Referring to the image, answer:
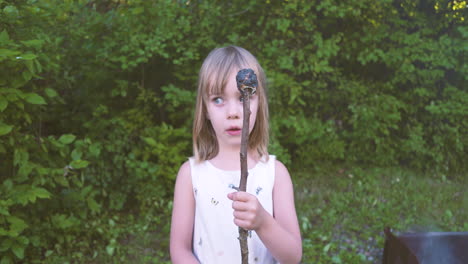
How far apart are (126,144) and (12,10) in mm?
1894

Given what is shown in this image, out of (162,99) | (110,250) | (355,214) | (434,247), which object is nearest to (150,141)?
(162,99)

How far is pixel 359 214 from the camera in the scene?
14.1 ft

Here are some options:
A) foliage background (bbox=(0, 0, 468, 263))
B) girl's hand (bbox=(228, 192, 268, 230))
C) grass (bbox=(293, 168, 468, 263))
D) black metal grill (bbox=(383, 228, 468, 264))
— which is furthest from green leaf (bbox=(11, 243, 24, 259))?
black metal grill (bbox=(383, 228, 468, 264))

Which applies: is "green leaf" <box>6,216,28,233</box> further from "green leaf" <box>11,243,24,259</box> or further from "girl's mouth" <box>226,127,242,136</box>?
"girl's mouth" <box>226,127,242,136</box>

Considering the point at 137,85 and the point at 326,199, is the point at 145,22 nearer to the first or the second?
the point at 137,85

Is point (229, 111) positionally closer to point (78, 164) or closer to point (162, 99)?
point (78, 164)

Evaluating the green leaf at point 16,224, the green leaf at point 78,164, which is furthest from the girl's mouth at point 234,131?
the green leaf at point 16,224

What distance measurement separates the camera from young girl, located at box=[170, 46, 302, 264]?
181cm

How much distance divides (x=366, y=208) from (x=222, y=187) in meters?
2.91

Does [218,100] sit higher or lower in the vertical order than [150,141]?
higher

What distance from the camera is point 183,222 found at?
1.92m

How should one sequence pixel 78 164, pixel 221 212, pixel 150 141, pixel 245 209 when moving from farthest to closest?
pixel 150 141, pixel 78 164, pixel 221 212, pixel 245 209

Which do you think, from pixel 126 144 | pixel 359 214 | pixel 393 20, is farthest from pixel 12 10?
pixel 393 20

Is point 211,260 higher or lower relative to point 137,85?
lower
